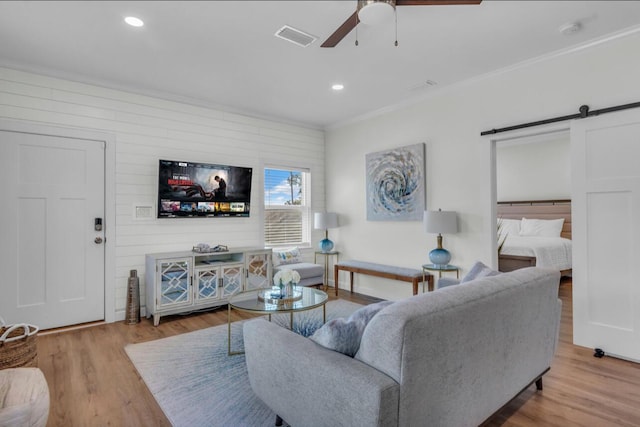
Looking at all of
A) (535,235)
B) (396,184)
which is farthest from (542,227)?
(396,184)

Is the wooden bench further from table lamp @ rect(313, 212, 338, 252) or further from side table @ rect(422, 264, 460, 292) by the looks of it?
table lamp @ rect(313, 212, 338, 252)

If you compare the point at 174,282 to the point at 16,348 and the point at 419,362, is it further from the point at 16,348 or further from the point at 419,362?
the point at 419,362

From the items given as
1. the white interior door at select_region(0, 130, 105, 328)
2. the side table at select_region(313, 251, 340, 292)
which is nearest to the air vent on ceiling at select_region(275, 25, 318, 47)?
the white interior door at select_region(0, 130, 105, 328)

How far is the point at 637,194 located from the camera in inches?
108

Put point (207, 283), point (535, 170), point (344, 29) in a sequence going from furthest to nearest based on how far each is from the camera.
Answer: point (535, 170) < point (207, 283) < point (344, 29)

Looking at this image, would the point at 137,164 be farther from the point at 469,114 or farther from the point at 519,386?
the point at 519,386

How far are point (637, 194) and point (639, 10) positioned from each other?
1.40 metres

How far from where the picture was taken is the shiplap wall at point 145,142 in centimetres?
354

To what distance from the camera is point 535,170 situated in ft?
24.1

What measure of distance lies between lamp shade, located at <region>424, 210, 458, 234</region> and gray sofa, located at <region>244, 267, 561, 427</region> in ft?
5.85

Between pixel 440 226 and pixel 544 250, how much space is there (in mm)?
2725

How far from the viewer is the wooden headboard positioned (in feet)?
22.0

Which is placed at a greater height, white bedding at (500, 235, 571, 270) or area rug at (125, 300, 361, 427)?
white bedding at (500, 235, 571, 270)

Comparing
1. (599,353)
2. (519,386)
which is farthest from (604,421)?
(599,353)
